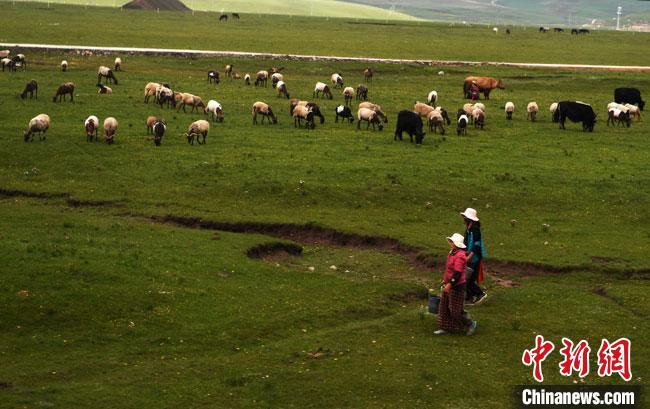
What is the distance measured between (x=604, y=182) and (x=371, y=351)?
18379 millimetres

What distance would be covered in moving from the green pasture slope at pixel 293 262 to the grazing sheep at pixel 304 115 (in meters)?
0.44

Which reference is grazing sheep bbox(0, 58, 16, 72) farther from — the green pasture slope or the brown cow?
the brown cow

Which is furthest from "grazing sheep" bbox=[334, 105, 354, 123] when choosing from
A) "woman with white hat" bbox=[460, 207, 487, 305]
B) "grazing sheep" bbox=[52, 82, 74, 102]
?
"woman with white hat" bbox=[460, 207, 487, 305]

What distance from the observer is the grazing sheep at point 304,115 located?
4550cm

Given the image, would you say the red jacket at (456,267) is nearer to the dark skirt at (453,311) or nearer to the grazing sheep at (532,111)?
the dark skirt at (453,311)

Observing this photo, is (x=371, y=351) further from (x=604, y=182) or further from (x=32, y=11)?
(x=32, y=11)

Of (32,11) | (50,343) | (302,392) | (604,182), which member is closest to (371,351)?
(302,392)

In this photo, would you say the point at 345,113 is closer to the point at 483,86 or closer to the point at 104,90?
the point at 104,90

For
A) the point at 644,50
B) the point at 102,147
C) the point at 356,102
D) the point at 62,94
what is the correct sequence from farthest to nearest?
the point at 644,50, the point at 356,102, the point at 62,94, the point at 102,147

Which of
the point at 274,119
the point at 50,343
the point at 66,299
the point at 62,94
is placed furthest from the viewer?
the point at 62,94

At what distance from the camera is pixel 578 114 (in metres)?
48.8

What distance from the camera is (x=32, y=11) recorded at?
12638 cm

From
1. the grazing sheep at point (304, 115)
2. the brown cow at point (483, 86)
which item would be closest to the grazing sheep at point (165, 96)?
the grazing sheep at point (304, 115)

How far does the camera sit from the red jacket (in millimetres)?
21047
